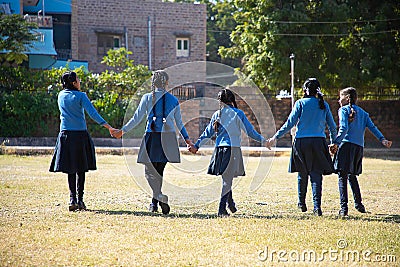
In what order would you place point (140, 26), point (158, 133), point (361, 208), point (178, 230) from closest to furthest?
point (178, 230), point (158, 133), point (361, 208), point (140, 26)

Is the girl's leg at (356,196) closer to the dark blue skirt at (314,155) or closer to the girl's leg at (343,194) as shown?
the girl's leg at (343,194)

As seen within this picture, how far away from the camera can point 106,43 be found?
35031 millimetres

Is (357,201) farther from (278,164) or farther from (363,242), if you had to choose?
(278,164)

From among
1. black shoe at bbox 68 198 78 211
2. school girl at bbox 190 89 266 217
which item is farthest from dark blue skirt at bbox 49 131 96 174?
school girl at bbox 190 89 266 217

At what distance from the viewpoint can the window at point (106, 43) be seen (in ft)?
114

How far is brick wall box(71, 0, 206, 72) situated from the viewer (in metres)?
34.0

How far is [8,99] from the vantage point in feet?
78.7

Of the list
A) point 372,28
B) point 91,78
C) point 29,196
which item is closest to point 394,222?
point 29,196

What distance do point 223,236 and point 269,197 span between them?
3.90m

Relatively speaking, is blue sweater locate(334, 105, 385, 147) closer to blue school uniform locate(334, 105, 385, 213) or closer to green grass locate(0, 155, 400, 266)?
blue school uniform locate(334, 105, 385, 213)

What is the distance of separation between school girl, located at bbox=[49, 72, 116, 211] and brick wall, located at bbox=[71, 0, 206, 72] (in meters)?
25.8

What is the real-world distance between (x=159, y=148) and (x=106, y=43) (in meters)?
27.6

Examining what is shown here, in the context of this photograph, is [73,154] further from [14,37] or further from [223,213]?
[14,37]

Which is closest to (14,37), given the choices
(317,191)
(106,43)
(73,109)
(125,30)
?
(106,43)
